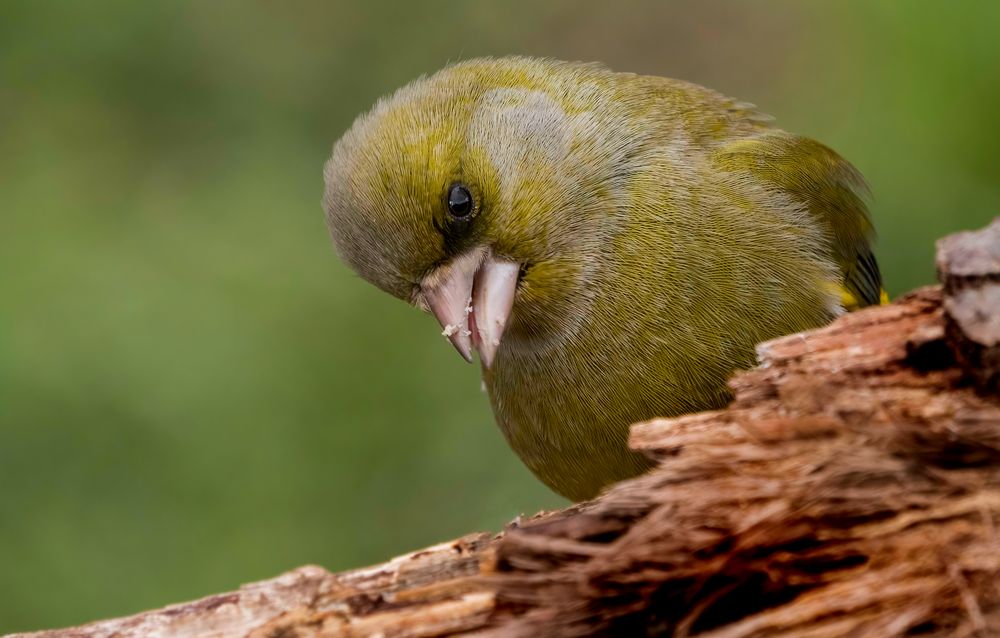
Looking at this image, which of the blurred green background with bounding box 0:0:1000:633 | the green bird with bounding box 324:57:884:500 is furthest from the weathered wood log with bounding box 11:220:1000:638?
the blurred green background with bounding box 0:0:1000:633

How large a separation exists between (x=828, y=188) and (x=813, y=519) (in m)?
1.97

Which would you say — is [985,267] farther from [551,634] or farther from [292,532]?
[292,532]

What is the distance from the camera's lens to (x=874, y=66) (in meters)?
5.58

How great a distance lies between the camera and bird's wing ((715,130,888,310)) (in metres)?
3.93

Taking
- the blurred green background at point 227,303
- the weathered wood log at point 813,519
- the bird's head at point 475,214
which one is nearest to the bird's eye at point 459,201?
the bird's head at point 475,214

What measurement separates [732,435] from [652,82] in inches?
→ 79.5

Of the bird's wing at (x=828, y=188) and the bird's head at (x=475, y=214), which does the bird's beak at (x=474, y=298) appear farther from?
the bird's wing at (x=828, y=188)

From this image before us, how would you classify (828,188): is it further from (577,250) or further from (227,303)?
(227,303)

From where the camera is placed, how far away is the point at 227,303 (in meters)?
5.58

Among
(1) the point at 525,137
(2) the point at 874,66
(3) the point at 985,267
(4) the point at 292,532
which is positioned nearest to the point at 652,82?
(1) the point at 525,137

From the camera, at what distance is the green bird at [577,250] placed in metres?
3.54

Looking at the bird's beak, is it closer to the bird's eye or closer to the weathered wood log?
the bird's eye

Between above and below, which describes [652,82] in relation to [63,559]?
above

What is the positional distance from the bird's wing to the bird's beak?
84 cm
